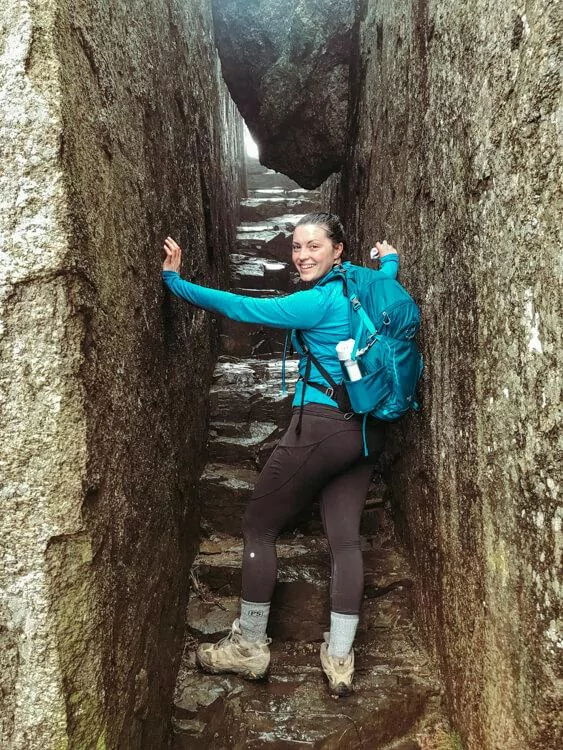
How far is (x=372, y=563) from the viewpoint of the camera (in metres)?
3.11

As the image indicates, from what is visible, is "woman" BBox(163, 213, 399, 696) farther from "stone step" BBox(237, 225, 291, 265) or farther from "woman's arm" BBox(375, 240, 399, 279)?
"stone step" BBox(237, 225, 291, 265)

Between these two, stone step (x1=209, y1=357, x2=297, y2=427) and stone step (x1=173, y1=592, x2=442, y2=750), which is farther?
stone step (x1=209, y1=357, x2=297, y2=427)

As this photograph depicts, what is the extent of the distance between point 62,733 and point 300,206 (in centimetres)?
834

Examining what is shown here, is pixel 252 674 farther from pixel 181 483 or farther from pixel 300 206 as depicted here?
pixel 300 206

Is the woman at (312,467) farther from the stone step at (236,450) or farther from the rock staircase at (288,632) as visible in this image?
the stone step at (236,450)

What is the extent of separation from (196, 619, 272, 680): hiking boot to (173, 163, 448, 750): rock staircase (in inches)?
2.8

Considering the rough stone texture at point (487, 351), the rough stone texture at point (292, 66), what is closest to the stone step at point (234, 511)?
the rough stone texture at point (487, 351)

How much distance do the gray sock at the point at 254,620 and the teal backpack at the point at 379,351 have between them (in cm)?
103

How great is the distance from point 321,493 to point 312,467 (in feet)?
0.79

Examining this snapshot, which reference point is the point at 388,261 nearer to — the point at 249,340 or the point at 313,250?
the point at 313,250

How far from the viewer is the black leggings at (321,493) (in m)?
2.37

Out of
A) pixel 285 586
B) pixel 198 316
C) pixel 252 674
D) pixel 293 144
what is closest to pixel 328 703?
pixel 252 674

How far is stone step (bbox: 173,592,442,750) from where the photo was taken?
7.79ft

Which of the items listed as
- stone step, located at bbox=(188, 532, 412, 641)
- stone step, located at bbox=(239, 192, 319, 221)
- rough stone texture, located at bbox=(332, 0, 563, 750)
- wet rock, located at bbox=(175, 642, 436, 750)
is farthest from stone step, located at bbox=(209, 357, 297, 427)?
stone step, located at bbox=(239, 192, 319, 221)
